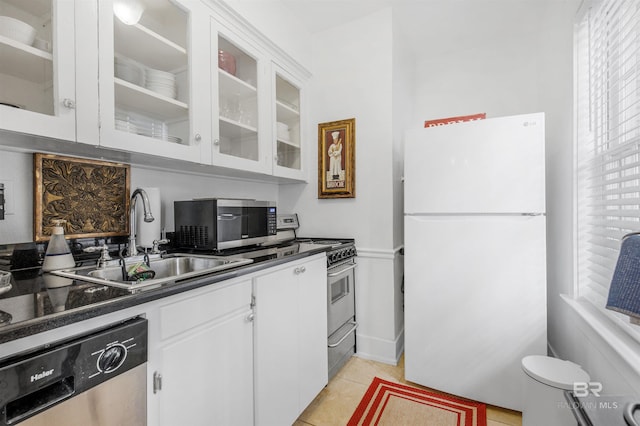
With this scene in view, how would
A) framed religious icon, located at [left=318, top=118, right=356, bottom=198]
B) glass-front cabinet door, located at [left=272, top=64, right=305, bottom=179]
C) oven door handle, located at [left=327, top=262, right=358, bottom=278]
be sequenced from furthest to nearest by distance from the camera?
framed religious icon, located at [left=318, top=118, right=356, bottom=198] < glass-front cabinet door, located at [left=272, top=64, right=305, bottom=179] < oven door handle, located at [left=327, top=262, right=358, bottom=278]

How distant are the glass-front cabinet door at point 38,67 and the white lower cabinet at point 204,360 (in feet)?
2.53

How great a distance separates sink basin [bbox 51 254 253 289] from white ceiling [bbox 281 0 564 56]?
1.96 meters

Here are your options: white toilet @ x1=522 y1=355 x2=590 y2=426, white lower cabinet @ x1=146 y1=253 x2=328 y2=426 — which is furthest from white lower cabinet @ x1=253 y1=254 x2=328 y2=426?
white toilet @ x1=522 y1=355 x2=590 y2=426

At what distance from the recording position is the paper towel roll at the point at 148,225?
1536mm

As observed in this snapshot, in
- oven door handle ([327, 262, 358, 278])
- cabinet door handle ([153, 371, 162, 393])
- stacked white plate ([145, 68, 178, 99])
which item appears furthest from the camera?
oven door handle ([327, 262, 358, 278])

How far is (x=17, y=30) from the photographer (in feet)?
3.20

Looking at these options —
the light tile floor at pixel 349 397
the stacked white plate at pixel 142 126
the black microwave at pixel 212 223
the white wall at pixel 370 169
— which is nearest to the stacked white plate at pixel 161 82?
the stacked white plate at pixel 142 126

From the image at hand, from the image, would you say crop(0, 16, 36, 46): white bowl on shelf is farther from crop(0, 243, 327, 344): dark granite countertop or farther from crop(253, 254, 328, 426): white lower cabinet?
crop(253, 254, 328, 426): white lower cabinet

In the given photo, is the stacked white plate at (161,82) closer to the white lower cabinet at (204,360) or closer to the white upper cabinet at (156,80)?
the white upper cabinet at (156,80)

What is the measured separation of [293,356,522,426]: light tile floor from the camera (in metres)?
1.65

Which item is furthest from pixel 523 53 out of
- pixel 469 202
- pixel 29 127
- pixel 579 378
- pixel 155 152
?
pixel 29 127

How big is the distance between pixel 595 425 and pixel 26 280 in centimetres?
171

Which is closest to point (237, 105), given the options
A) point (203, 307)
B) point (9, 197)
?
point (9, 197)

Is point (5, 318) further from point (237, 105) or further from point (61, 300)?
point (237, 105)
